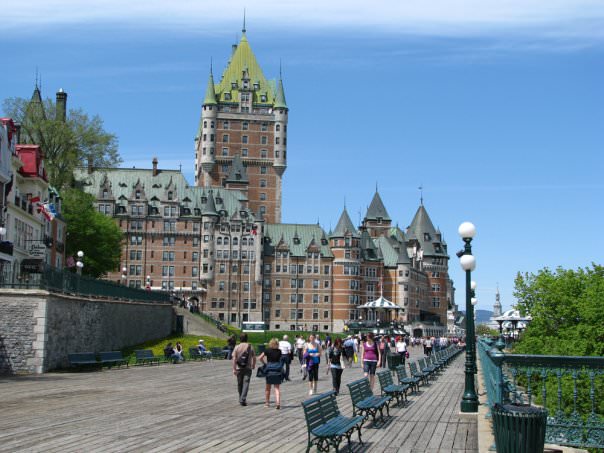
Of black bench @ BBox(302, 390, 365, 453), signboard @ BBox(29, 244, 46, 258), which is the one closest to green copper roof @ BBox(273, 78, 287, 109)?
signboard @ BBox(29, 244, 46, 258)

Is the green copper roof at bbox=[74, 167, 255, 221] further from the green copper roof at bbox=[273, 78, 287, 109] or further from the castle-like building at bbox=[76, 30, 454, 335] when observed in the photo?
the green copper roof at bbox=[273, 78, 287, 109]

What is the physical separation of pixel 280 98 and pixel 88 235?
71759mm

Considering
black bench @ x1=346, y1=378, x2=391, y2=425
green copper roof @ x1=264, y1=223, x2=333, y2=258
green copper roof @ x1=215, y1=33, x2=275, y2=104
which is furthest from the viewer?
green copper roof @ x1=215, y1=33, x2=275, y2=104

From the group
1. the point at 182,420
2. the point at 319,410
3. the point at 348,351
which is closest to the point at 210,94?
the point at 348,351

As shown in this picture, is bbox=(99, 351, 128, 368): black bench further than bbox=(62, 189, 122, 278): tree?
No

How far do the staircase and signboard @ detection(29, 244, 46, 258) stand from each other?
20050 millimetres

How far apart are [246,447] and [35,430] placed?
480 centimetres

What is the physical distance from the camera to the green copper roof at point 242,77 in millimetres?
146500

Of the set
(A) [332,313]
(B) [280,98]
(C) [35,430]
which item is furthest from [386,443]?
(B) [280,98]

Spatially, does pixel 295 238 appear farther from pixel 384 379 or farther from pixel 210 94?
pixel 384 379

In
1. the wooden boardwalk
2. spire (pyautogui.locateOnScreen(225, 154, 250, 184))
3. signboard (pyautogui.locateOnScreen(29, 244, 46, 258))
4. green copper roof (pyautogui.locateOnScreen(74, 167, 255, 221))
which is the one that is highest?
spire (pyautogui.locateOnScreen(225, 154, 250, 184))

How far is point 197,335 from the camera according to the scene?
80.5 metres

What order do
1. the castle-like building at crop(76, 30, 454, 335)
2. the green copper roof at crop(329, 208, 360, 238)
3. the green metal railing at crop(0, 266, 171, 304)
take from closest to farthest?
1. the green metal railing at crop(0, 266, 171, 304)
2. the castle-like building at crop(76, 30, 454, 335)
3. the green copper roof at crop(329, 208, 360, 238)

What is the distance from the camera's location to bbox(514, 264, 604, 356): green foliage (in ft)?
141
